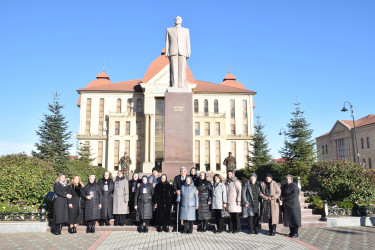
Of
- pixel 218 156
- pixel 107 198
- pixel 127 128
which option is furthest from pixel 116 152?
pixel 107 198

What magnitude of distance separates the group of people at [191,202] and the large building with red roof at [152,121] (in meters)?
39.6

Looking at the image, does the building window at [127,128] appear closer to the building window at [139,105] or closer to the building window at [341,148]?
the building window at [139,105]

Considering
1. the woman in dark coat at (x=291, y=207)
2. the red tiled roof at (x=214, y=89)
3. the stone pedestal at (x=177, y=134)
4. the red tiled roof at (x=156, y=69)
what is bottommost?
the woman in dark coat at (x=291, y=207)

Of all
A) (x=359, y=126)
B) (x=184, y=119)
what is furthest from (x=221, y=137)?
(x=184, y=119)

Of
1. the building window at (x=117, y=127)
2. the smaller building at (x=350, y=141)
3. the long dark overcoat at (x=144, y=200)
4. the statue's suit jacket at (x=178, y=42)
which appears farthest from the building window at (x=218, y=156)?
the long dark overcoat at (x=144, y=200)

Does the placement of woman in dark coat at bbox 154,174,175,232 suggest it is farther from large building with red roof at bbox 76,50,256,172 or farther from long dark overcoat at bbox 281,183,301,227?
large building with red roof at bbox 76,50,256,172

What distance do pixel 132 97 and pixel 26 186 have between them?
46362 mm

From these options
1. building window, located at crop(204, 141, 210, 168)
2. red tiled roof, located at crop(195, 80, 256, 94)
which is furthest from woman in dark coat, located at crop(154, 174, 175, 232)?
red tiled roof, located at crop(195, 80, 256, 94)

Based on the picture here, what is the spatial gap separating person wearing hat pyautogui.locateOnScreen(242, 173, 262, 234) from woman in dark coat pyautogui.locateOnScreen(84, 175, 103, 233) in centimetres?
454

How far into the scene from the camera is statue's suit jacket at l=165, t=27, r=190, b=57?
14.2 meters

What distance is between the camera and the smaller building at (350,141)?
189 feet

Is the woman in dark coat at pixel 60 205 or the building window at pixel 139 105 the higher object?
the building window at pixel 139 105

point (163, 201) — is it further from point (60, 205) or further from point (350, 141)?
point (350, 141)

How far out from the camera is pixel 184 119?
13.2 meters
